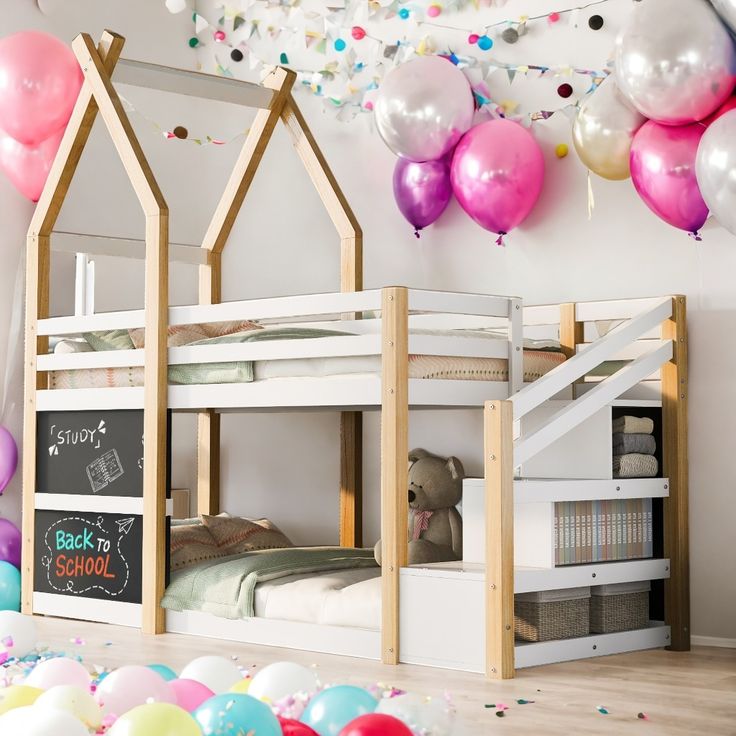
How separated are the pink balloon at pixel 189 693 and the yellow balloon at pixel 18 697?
0.22 meters

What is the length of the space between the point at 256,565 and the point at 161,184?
5.98 ft

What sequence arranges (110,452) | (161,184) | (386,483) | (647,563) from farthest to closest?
(161,184), (110,452), (647,563), (386,483)

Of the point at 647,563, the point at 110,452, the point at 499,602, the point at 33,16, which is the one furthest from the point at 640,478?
the point at 33,16

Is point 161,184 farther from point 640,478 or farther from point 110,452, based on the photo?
point 640,478

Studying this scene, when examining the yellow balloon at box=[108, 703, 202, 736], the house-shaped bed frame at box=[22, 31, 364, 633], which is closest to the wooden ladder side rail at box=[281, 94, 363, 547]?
the house-shaped bed frame at box=[22, 31, 364, 633]

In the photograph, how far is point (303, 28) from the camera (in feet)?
14.8

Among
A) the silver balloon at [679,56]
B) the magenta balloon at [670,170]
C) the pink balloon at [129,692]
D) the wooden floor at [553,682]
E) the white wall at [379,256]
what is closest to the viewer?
the pink balloon at [129,692]

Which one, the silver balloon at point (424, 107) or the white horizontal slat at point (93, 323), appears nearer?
the silver balloon at point (424, 107)

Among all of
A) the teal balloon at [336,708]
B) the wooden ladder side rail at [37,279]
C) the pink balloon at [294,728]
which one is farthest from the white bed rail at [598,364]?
the wooden ladder side rail at [37,279]

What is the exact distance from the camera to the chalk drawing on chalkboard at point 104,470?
3.72 m

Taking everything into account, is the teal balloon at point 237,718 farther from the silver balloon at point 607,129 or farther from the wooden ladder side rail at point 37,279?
the wooden ladder side rail at point 37,279

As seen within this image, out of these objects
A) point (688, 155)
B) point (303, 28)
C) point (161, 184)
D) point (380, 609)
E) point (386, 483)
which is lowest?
point (380, 609)

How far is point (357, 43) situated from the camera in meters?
4.36

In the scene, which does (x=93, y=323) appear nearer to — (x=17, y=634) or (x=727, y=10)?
(x=17, y=634)
